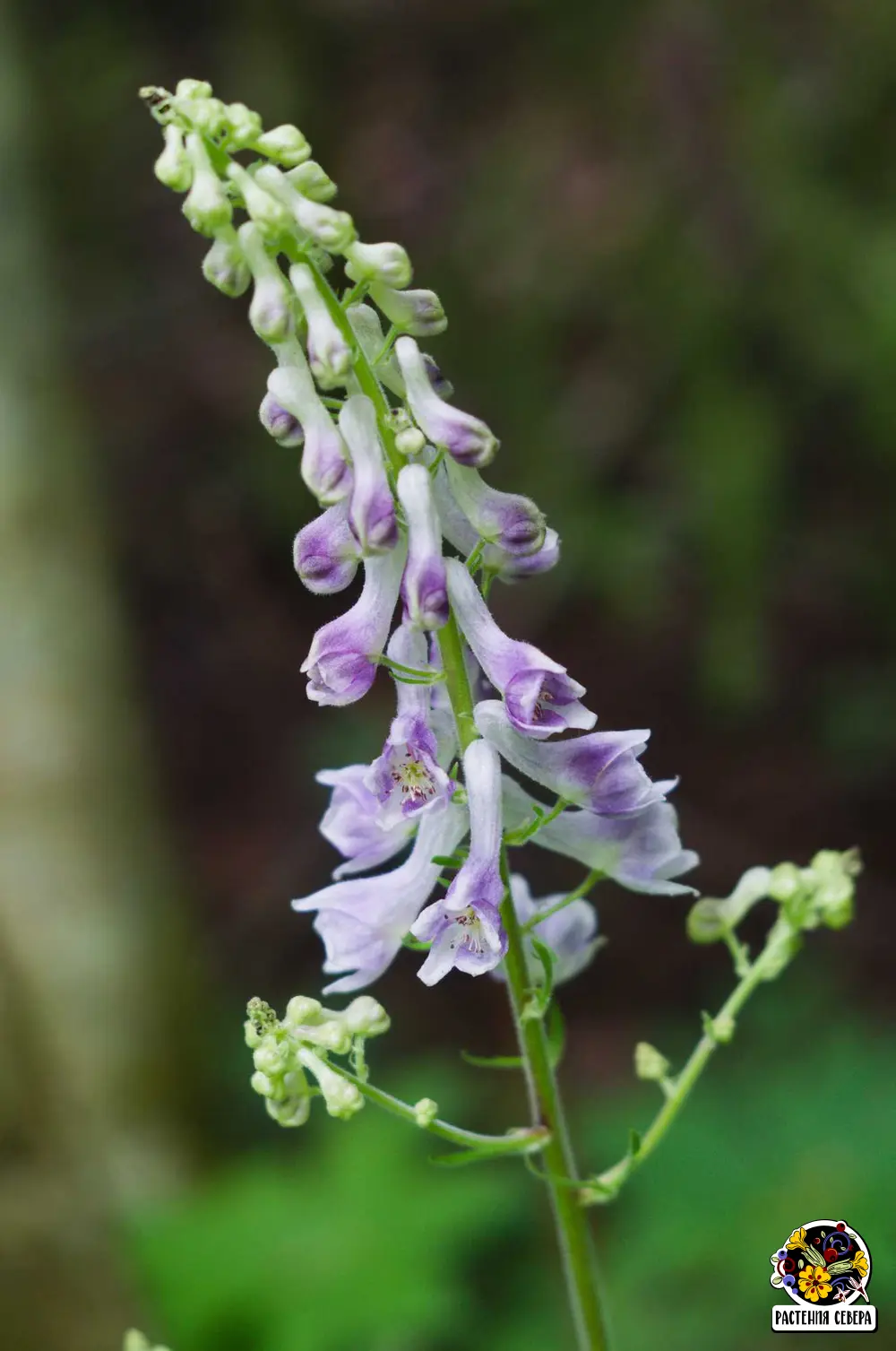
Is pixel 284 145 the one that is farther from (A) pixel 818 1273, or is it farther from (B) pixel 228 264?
(A) pixel 818 1273

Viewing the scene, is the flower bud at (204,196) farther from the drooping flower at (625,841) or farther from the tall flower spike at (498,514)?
the drooping flower at (625,841)

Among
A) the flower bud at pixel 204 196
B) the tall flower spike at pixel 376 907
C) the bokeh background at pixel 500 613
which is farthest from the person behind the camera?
the bokeh background at pixel 500 613

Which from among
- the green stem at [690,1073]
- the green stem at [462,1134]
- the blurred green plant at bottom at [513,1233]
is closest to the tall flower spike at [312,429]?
the green stem at [462,1134]

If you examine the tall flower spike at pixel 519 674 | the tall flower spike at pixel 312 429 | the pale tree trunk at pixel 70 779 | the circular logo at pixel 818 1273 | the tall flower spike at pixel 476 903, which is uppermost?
the pale tree trunk at pixel 70 779

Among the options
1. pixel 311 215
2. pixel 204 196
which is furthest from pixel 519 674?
pixel 204 196

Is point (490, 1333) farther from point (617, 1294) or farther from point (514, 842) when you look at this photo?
point (514, 842)

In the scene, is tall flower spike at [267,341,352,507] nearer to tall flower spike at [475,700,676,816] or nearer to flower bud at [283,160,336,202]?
flower bud at [283,160,336,202]

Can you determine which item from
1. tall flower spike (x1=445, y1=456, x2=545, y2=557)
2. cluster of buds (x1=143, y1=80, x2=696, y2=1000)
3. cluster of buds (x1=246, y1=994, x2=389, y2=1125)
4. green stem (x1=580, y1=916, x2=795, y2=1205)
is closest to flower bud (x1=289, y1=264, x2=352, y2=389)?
cluster of buds (x1=143, y1=80, x2=696, y2=1000)
